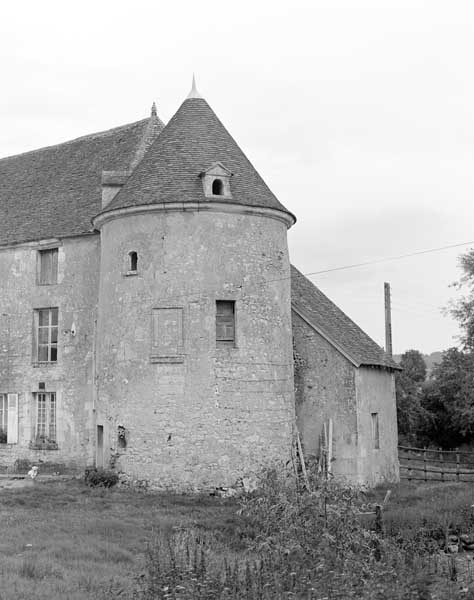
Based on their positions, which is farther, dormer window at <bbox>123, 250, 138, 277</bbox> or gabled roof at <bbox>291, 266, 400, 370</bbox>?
gabled roof at <bbox>291, 266, 400, 370</bbox>

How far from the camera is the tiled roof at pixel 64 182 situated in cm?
2523

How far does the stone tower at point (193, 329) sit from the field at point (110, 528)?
1.43m

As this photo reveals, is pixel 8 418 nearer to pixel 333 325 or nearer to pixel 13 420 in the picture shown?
pixel 13 420

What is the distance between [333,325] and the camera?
24.7m

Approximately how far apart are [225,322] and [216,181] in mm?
3623

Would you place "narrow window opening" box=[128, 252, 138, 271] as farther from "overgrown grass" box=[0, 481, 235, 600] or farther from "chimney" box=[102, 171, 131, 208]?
"overgrown grass" box=[0, 481, 235, 600]

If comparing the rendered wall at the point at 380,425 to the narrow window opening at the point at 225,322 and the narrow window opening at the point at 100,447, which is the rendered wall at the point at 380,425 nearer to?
the narrow window opening at the point at 225,322

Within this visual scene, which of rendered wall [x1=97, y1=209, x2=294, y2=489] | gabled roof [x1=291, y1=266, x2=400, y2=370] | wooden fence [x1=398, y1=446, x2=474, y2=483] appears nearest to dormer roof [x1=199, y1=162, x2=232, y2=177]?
rendered wall [x1=97, y1=209, x2=294, y2=489]

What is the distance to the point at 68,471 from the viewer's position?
937 inches

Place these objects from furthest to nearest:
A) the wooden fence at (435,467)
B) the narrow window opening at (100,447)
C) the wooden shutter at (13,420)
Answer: the wooden fence at (435,467), the wooden shutter at (13,420), the narrow window opening at (100,447)

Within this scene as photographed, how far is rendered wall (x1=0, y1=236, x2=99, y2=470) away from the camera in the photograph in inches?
949

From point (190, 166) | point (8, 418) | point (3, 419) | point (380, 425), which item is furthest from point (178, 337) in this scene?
point (3, 419)

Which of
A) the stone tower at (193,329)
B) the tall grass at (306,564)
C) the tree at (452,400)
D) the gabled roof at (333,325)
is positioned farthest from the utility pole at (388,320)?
the tall grass at (306,564)

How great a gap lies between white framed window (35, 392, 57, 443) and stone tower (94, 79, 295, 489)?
2998 mm
